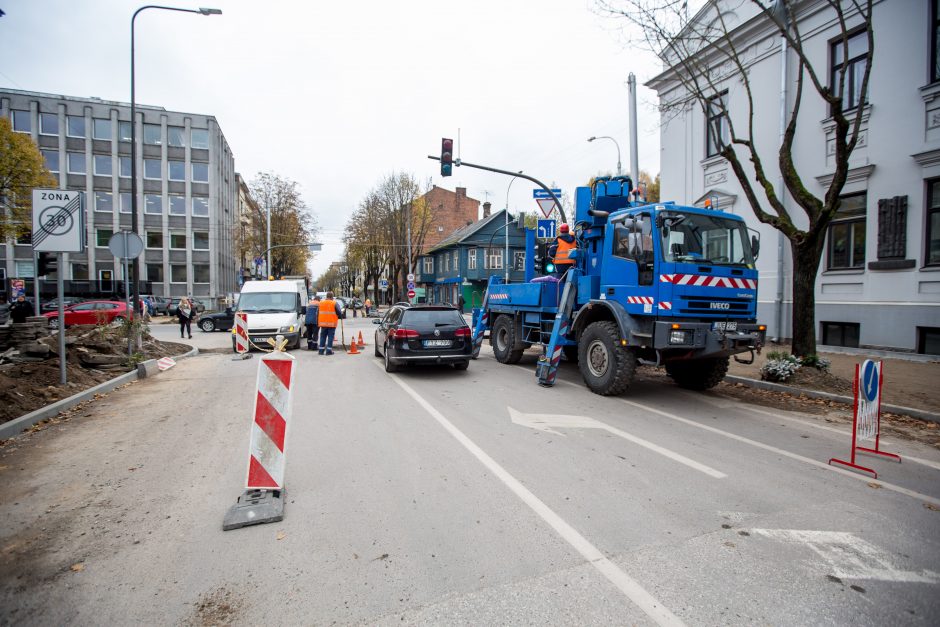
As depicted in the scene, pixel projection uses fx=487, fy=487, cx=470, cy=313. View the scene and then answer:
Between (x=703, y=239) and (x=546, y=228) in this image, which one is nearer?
(x=703, y=239)

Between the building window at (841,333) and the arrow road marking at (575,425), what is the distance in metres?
10.8

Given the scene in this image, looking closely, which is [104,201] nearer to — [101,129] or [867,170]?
[101,129]

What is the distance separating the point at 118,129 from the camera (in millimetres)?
47281

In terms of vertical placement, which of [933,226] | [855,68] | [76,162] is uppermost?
[76,162]

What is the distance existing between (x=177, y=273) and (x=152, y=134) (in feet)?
45.3

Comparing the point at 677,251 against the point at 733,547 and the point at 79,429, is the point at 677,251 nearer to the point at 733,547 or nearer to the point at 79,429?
the point at 733,547

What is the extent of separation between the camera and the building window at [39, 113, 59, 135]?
149ft

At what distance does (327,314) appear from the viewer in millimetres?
14227

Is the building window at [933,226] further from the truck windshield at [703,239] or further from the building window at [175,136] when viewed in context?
the building window at [175,136]

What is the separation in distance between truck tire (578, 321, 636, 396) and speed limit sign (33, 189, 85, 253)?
28.6 ft

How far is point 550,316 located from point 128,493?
8.13 metres

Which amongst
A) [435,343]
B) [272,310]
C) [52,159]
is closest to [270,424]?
[435,343]

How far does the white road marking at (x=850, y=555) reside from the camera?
→ 298cm

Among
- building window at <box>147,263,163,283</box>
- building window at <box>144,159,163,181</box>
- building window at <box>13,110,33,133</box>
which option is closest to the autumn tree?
building window at <box>147,263,163,283</box>
